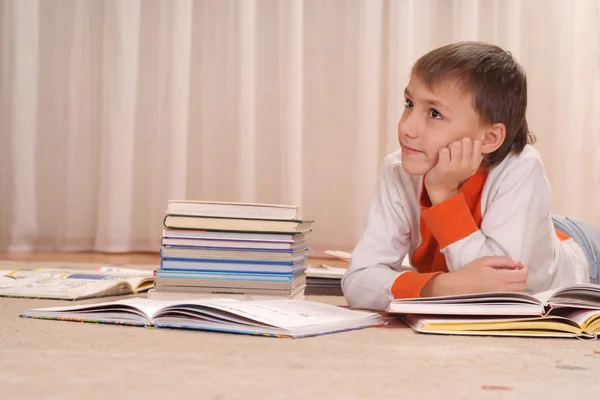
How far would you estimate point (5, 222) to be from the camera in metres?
3.23

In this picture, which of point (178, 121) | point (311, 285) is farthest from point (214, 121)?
point (311, 285)

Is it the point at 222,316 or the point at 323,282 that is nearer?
the point at 222,316

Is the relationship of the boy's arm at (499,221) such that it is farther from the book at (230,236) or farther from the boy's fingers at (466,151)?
the book at (230,236)

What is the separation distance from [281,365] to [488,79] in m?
0.78

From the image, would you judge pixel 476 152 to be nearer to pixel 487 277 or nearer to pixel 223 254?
pixel 487 277

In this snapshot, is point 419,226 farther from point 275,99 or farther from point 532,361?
point 275,99

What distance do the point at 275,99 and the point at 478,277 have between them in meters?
2.08

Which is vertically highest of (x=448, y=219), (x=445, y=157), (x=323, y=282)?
(x=445, y=157)

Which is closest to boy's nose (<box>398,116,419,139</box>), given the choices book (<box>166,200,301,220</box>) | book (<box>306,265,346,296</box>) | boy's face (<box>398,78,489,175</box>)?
boy's face (<box>398,78,489,175</box>)

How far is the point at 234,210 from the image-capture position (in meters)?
1.44

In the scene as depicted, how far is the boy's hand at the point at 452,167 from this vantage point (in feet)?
4.51

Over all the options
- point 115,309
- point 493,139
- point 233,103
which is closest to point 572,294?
point 493,139

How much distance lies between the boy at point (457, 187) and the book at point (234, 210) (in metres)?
0.16

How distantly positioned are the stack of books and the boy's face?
253mm
